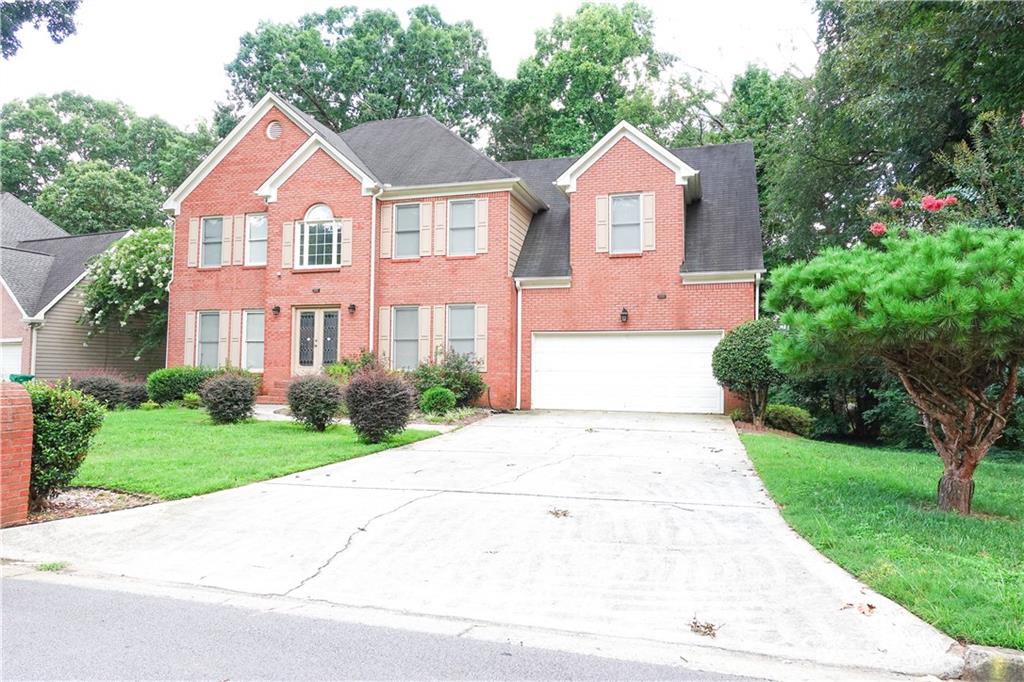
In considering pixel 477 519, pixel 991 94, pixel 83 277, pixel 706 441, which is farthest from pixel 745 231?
pixel 83 277

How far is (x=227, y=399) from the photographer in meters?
13.1

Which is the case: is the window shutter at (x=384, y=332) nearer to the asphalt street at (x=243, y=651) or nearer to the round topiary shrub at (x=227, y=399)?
the round topiary shrub at (x=227, y=399)

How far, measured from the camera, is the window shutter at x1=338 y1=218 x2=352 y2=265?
1820 cm

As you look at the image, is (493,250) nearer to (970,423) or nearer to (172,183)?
(970,423)

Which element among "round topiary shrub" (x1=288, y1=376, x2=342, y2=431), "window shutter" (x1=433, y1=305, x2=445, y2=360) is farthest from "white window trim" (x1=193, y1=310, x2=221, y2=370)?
"round topiary shrub" (x1=288, y1=376, x2=342, y2=431)

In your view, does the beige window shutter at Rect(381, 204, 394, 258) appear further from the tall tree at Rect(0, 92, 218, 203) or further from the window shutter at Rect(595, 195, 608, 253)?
the tall tree at Rect(0, 92, 218, 203)

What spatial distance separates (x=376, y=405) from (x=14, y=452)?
210 inches

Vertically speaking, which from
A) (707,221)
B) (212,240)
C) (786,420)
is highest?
(707,221)

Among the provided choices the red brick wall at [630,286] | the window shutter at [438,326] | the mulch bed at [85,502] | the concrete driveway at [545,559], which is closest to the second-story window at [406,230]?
the window shutter at [438,326]

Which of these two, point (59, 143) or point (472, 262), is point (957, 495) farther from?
point (59, 143)

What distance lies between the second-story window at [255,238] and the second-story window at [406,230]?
4478 millimetres

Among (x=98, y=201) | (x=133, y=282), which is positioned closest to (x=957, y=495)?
(x=133, y=282)

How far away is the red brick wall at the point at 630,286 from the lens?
16.0 metres

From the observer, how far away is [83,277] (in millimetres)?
23219
